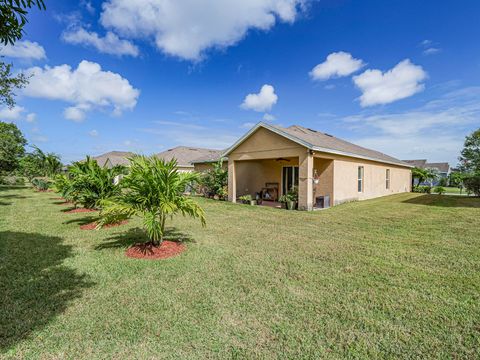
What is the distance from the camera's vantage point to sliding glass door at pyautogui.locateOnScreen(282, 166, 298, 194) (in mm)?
15941

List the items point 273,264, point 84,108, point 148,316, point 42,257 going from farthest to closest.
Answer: point 84,108 → point 42,257 → point 273,264 → point 148,316

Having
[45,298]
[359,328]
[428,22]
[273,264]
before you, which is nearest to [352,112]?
[428,22]

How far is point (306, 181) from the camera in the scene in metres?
12.1

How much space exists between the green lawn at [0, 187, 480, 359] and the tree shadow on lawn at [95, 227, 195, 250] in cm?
11

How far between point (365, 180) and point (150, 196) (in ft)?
52.7

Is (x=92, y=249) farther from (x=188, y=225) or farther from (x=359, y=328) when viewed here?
(x=359, y=328)

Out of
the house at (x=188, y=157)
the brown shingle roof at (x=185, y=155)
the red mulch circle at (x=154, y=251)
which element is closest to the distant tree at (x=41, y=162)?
the house at (x=188, y=157)

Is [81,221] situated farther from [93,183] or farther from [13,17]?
[13,17]

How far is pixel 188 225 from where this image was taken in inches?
350

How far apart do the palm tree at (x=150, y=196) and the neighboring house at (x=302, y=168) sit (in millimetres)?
8144

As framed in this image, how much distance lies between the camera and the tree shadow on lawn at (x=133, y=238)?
6.38 metres

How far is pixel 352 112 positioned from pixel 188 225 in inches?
756

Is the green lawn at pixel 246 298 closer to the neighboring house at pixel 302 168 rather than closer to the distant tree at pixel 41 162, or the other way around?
the neighboring house at pixel 302 168

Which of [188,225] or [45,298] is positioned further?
[188,225]
